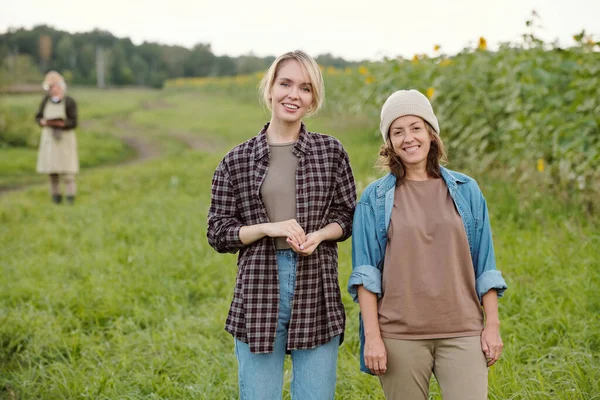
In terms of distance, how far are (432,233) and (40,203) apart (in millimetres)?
6959

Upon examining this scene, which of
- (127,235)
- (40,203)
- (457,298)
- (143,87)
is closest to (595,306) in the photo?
(457,298)

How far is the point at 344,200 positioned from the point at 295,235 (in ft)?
0.97

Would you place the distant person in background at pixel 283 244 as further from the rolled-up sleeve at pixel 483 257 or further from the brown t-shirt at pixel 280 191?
the rolled-up sleeve at pixel 483 257

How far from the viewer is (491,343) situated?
1.92 meters

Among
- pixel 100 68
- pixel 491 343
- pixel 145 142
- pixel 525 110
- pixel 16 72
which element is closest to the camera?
pixel 491 343

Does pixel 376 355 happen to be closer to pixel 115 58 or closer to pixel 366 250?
pixel 366 250

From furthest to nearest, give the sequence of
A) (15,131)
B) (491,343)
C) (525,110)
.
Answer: (15,131) → (525,110) → (491,343)

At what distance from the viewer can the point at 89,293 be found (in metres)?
4.30

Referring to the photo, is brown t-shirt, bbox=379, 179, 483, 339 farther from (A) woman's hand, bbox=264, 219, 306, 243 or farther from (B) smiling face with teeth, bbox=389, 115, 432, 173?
(A) woman's hand, bbox=264, 219, 306, 243

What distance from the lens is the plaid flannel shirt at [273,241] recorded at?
6.65 ft

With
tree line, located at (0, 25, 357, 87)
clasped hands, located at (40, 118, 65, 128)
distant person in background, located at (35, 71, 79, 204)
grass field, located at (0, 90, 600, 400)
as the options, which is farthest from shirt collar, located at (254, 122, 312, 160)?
tree line, located at (0, 25, 357, 87)

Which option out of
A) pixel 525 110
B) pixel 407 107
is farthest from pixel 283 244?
pixel 525 110

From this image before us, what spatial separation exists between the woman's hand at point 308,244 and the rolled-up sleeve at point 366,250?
0.41 feet

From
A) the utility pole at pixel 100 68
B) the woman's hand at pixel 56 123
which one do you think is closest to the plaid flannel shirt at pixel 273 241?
the woman's hand at pixel 56 123
